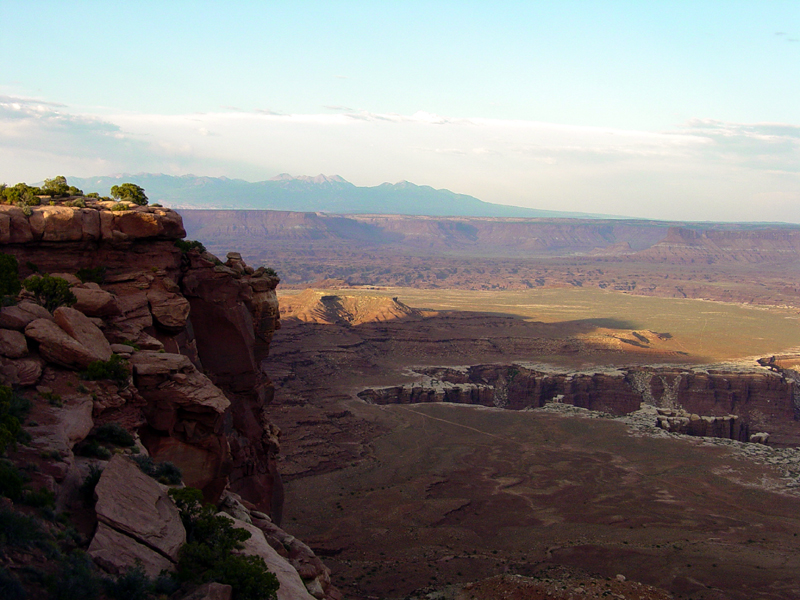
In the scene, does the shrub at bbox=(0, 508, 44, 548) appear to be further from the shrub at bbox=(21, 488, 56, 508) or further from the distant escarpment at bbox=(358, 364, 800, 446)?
the distant escarpment at bbox=(358, 364, 800, 446)

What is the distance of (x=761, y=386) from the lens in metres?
66.9

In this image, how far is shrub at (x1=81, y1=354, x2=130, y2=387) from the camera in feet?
47.6

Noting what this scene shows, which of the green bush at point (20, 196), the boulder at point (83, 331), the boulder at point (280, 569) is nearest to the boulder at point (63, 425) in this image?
the boulder at point (83, 331)

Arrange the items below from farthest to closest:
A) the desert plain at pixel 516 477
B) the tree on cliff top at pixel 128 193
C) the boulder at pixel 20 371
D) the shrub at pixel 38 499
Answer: the desert plain at pixel 516 477 < the tree on cliff top at pixel 128 193 < the boulder at pixel 20 371 < the shrub at pixel 38 499

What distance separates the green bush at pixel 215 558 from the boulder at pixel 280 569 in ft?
1.58

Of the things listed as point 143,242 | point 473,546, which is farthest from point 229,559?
point 473,546

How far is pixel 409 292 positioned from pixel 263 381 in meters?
135

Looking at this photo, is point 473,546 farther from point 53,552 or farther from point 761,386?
point 761,386

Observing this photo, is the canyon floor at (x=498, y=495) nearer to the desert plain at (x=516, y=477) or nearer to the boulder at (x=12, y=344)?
the desert plain at (x=516, y=477)

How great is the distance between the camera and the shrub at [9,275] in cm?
1633

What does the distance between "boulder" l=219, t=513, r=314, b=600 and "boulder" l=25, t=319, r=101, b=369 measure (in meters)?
4.50

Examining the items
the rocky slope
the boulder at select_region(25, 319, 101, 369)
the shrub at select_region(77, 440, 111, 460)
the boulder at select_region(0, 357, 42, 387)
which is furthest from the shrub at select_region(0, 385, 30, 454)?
the boulder at select_region(25, 319, 101, 369)

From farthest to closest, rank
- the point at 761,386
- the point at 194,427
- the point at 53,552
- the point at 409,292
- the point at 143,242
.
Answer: the point at 409,292
the point at 761,386
the point at 143,242
the point at 194,427
the point at 53,552

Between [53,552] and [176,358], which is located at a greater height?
[176,358]
